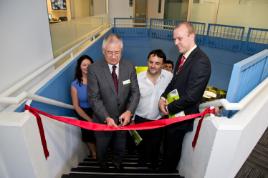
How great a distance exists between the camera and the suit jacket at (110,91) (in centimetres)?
181

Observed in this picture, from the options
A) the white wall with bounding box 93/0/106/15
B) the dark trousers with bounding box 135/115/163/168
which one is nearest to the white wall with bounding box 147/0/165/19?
the white wall with bounding box 93/0/106/15

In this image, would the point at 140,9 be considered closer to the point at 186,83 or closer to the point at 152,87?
the point at 152,87

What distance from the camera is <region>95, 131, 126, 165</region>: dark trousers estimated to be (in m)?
2.02

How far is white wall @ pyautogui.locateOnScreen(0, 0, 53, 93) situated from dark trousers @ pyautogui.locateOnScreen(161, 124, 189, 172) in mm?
1467

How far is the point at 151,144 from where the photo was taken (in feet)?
7.41

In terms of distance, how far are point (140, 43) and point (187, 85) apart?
19.6 feet

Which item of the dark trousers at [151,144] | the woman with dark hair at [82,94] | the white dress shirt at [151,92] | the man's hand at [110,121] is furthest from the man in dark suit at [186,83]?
the woman with dark hair at [82,94]

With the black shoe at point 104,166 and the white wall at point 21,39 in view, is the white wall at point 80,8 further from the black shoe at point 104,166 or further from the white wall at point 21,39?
the black shoe at point 104,166

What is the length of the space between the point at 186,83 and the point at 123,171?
1.18 meters

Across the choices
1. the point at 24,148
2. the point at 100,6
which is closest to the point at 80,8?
the point at 100,6

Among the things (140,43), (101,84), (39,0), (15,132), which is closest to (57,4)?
(140,43)

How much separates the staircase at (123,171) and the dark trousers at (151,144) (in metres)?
0.11

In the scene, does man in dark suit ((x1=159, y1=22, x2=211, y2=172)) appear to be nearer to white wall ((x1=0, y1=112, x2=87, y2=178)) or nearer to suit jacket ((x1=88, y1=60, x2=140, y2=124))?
suit jacket ((x1=88, y1=60, x2=140, y2=124))

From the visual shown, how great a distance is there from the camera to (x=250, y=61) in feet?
4.91
